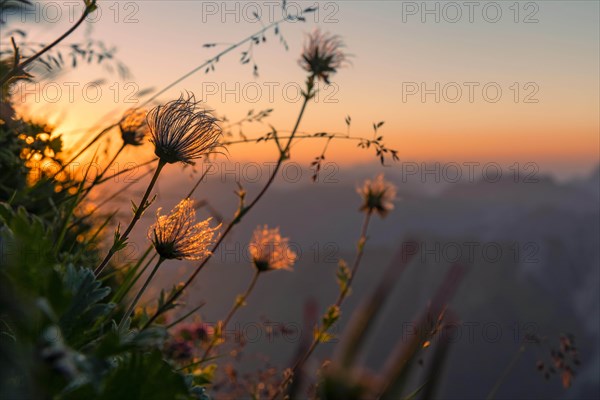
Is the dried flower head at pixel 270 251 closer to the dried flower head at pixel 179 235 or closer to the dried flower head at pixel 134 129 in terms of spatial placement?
the dried flower head at pixel 134 129

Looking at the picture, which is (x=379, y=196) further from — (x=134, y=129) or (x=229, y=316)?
(x=134, y=129)

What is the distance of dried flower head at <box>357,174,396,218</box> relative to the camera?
349 centimetres

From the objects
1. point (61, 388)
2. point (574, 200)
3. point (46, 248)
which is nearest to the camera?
point (61, 388)

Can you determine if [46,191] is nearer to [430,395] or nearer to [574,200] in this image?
[430,395]

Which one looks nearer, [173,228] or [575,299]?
[173,228]

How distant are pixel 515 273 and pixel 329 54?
80.8m

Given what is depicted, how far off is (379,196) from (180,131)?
168cm

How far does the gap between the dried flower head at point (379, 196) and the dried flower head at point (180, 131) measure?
5.06 ft

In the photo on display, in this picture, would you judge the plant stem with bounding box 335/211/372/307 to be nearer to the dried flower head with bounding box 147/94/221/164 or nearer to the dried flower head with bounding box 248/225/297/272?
the dried flower head with bounding box 248/225/297/272

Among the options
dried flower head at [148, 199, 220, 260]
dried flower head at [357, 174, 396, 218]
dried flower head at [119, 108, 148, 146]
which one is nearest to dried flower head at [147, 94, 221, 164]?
dried flower head at [148, 199, 220, 260]

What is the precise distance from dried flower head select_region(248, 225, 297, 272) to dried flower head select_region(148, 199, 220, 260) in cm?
101

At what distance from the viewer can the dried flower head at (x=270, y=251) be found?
299 cm

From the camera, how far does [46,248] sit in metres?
1.24

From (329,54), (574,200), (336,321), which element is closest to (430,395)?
(336,321)
